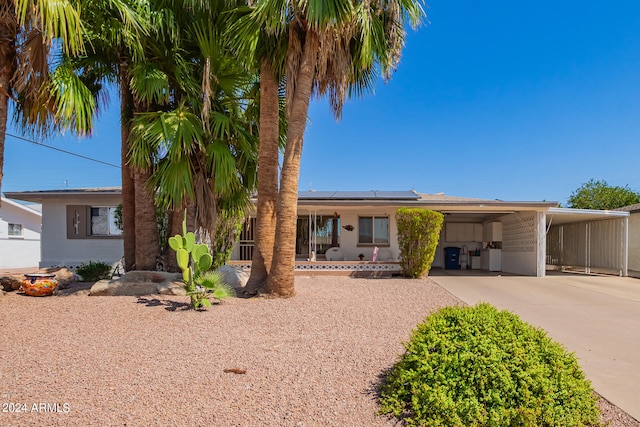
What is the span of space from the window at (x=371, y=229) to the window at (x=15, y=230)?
70.6ft

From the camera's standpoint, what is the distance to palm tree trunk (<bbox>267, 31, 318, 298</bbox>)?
784cm

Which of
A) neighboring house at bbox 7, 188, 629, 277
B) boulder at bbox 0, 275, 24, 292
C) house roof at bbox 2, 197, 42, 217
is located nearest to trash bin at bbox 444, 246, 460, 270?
neighboring house at bbox 7, 188, 629, 277

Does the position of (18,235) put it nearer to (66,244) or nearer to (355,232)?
(66,244)

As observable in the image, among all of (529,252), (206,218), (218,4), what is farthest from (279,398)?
(529,252)

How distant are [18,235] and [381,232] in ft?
74.2

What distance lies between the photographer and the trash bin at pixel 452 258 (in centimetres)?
1819

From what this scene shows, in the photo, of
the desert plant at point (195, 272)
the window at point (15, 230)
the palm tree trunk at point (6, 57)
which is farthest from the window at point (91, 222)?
the window at point (15, 230)

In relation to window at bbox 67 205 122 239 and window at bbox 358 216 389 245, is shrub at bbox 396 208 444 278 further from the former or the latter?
window at bbox 67 205 122 239

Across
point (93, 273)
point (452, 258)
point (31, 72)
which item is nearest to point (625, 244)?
point (452, 258)

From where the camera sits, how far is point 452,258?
18.2 meters

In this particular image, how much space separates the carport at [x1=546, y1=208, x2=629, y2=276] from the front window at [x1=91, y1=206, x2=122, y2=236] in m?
16.9

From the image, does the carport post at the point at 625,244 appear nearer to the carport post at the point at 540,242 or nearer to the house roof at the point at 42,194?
the carport post at the point at 540,242

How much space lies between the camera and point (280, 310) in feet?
22.5

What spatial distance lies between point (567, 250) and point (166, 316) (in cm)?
2080
